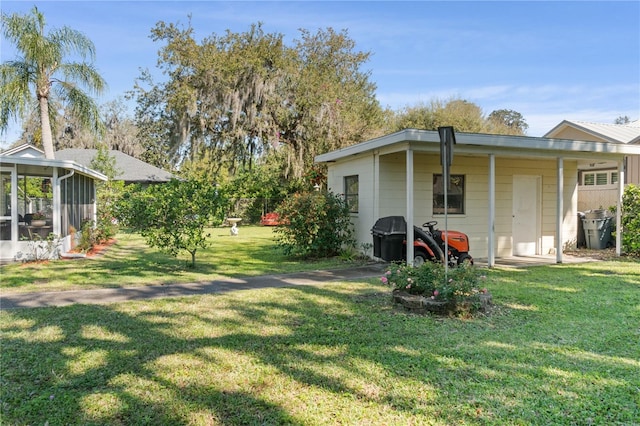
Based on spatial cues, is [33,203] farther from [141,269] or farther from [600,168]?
[600,168]

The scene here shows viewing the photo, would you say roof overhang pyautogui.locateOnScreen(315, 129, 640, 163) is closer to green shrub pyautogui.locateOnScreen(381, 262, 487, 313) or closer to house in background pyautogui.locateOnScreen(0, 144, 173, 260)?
green shrub pyautogui.locateOnScreen(381, 262, 487, 313)

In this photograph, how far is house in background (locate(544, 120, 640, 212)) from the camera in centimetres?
1333

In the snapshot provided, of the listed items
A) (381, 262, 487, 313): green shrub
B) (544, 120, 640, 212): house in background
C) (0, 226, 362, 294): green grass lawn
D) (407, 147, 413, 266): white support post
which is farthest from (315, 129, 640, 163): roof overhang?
(381, 262, 487, 313): green shrub

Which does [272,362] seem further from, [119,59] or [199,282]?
[119,59]

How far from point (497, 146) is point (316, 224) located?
4438mm

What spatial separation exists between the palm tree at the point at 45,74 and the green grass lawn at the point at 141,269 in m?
5.19

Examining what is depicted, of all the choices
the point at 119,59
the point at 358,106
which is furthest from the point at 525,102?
the point at 119,59

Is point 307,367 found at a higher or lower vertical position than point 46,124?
lower

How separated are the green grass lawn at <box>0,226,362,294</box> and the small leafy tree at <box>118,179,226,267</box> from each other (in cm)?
79

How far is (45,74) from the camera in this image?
44.3 feet

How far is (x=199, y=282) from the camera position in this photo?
7703 millimetres

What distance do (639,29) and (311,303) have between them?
39.2 ft

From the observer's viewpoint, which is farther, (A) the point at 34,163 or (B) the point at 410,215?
(A) the point at 34,163

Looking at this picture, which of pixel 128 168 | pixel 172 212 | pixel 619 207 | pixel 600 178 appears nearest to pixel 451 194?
pixel 619 207
